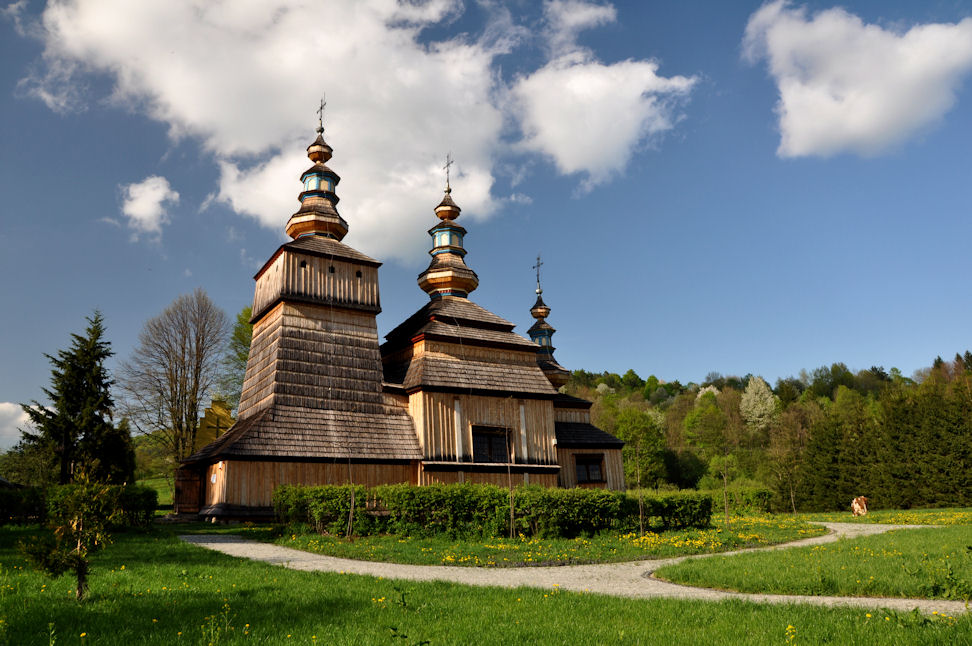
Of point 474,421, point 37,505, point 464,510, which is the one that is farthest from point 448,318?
point 37,505

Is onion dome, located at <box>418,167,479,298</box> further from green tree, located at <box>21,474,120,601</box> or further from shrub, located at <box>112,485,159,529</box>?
green tree, located at <box>21,474,120,601</box>

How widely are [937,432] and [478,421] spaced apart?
996 inches

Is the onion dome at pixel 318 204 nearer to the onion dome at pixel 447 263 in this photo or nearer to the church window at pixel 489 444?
the onion dome at pixel 447 263

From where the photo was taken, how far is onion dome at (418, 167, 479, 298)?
3647 cm

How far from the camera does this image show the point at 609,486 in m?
34.2

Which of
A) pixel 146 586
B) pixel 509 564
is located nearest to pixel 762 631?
pixel 509 564

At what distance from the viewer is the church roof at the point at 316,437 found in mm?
24297

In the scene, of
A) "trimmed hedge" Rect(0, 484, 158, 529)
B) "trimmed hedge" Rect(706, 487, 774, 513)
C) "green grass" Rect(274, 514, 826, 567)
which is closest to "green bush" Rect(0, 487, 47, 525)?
"trimmed hedge" Rect(0, 484, 158, 529)

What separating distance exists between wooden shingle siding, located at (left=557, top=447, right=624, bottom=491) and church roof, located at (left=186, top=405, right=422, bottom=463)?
928 centimetres

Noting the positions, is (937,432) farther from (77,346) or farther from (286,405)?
(77,346)

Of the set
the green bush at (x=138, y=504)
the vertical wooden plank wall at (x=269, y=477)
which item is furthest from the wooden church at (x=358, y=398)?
the green bush at (x=138, y=504)

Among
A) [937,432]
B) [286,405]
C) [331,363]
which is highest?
[331,363]

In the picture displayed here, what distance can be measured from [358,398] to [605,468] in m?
14.4

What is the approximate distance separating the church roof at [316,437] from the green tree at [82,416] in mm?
4608
